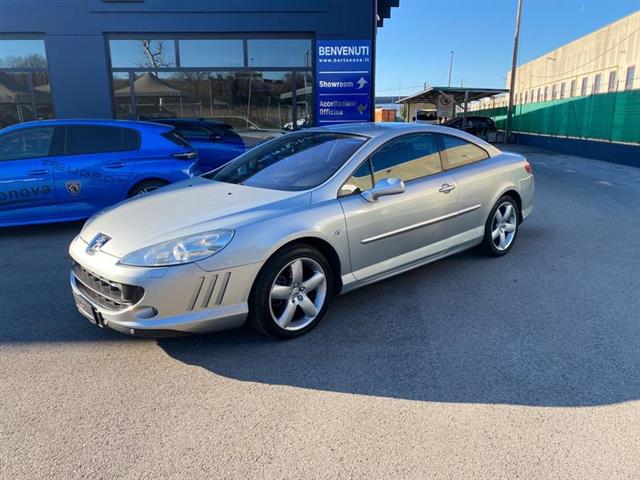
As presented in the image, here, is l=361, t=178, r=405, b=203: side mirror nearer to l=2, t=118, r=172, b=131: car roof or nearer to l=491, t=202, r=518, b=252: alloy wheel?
l=491, t=202, r=518, b=252: alloy wheel

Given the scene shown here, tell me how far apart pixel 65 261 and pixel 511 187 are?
16.1ft

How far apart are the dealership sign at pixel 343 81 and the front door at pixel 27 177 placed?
642 centimetres

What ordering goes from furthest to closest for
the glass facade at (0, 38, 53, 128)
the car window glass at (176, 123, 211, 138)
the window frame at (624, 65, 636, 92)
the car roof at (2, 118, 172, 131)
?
the window frame at (624, 65, 636, 92) → the glass facade at (0, 38, 53, 128) → the car window glass at (176, 123, 211, 138) → the car roof at (2, 118, 172, 131)

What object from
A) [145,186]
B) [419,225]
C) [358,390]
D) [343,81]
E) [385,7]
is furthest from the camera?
[385,7]

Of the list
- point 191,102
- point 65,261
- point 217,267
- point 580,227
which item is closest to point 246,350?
point 217,267

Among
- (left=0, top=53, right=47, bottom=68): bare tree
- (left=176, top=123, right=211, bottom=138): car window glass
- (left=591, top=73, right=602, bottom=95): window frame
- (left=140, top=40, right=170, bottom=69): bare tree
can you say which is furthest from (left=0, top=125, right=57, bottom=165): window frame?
(left=591, top=73, right=602, bottom=95): window frame

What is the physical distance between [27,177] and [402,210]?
4.97 m

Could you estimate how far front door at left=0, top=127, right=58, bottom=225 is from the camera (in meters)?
6.24

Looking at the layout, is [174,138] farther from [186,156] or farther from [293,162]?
[293,162]

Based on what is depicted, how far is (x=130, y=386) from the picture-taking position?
2.94m

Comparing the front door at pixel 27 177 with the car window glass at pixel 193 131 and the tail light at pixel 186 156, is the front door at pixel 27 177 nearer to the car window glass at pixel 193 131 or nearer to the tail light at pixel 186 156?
the tail light at pixel 186 156

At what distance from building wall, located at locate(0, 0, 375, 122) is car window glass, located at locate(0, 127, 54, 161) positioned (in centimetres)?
530

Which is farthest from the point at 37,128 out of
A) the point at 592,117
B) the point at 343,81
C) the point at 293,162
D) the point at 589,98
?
the point at 589,98

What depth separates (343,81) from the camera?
447 inches
